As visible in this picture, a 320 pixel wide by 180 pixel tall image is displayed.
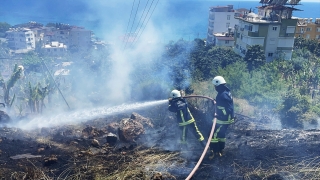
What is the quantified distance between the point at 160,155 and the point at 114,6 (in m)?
171

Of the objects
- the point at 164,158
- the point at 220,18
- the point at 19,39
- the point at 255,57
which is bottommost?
the point at 164,158

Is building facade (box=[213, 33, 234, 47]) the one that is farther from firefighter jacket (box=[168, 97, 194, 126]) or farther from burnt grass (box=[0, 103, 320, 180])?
firefighter jacket (box=[168, 97, 194, 126])

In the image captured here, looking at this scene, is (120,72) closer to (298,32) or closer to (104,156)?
(104,156)

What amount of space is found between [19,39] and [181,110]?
74.3 m

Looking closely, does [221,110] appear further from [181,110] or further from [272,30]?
[272,30]

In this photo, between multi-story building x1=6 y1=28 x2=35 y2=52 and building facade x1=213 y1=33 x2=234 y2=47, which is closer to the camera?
building facade x1=213 y1=33 x2=234 y2=47

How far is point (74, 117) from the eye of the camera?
22125mm

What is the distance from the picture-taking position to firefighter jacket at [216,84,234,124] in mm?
8281

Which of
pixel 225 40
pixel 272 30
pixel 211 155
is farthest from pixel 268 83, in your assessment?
pixel 225 40

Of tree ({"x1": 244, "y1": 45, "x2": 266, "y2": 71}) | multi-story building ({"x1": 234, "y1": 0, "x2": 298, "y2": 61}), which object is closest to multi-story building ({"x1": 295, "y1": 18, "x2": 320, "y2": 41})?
multi-story building ({"x1": 234, "y1": 0, "x2": 298, "y2": 61})

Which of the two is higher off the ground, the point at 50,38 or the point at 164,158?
the point at 50,38

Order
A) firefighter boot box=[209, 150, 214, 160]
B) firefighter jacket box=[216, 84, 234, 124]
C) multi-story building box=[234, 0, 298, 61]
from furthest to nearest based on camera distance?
1. multi-story building box=[234, 0, 298, 61]
2. firefighter boot box=[209, 150, 214, 160]
3. firefighter jacket box=[216, 84, 234, 124]

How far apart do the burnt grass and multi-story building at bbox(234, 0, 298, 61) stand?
2565 cm

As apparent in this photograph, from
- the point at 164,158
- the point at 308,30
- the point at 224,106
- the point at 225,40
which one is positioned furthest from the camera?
the point at 308,30
